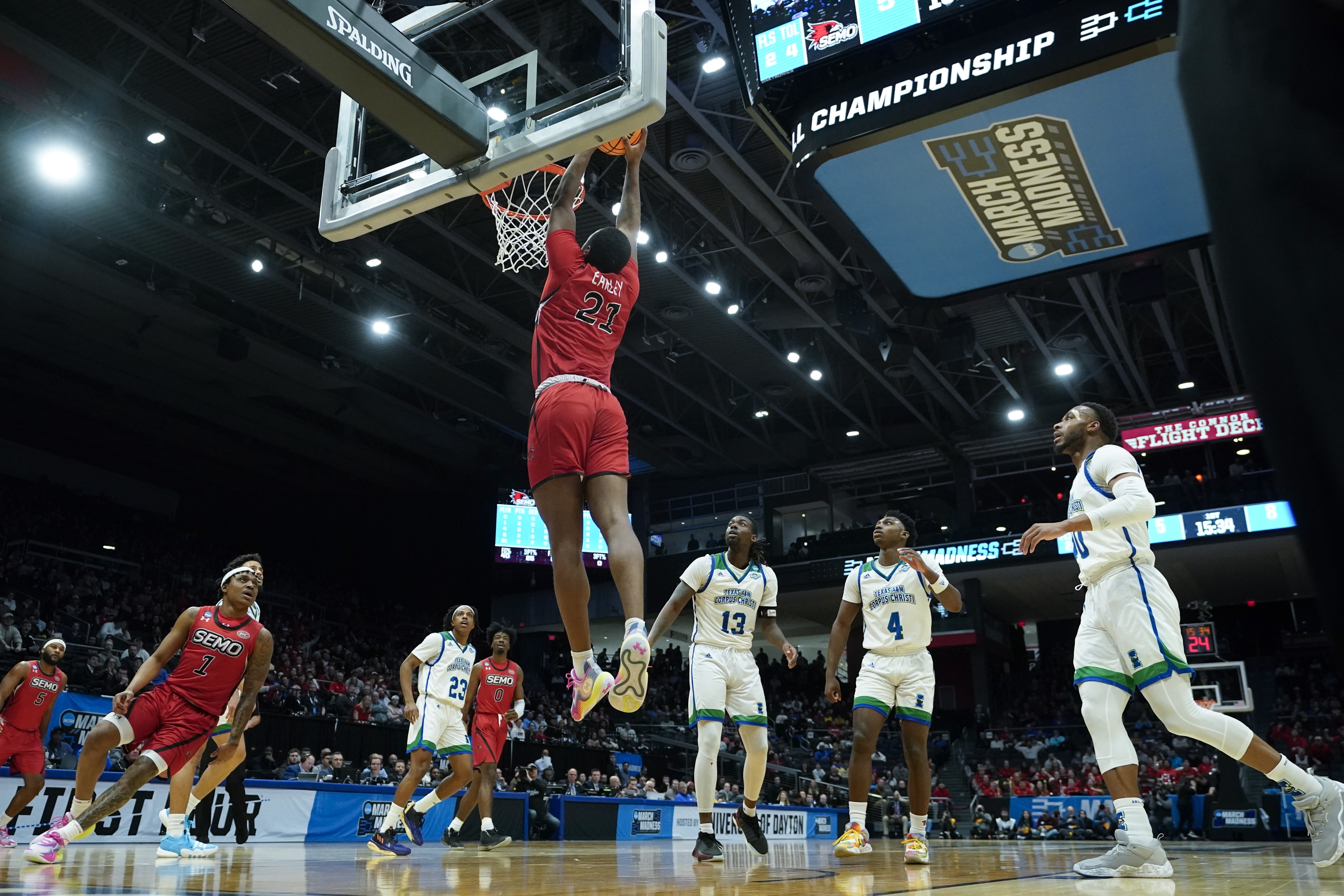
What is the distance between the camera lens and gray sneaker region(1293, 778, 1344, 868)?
460 centimetres

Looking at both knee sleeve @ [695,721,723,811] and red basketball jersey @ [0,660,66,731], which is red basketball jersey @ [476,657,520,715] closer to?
knee sleeve @ [695,721,723,811]

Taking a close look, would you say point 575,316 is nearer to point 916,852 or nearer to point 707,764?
point 707,764

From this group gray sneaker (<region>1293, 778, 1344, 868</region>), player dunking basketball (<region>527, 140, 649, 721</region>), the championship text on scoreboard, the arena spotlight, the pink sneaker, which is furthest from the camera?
the championship text on scoreboard

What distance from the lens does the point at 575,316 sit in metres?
4.29

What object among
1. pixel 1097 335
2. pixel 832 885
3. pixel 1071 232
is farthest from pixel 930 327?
pixel 832 885

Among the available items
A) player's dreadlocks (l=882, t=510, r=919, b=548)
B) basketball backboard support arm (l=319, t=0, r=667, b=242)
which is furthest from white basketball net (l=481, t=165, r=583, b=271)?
player's dreadlocks (l=882, t=510, r=919, b=548)

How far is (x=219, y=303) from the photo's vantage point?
2103 centimetres

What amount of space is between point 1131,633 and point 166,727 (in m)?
5.57

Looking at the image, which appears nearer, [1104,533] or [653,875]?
[653,875]

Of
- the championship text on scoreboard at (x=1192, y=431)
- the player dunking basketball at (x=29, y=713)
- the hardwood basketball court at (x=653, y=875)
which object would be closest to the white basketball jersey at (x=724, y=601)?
the hardwood basketball court at (x=653, y=875)

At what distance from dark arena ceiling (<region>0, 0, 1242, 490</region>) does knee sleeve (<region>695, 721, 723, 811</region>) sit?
4.12 meters

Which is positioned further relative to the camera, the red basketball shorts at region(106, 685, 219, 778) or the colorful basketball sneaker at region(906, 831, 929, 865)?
the red basketball shorts at region(106, 685, 219, 778)

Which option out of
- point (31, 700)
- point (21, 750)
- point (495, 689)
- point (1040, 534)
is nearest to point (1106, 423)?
point (1040, 534)

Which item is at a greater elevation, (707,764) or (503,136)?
(503,136)
